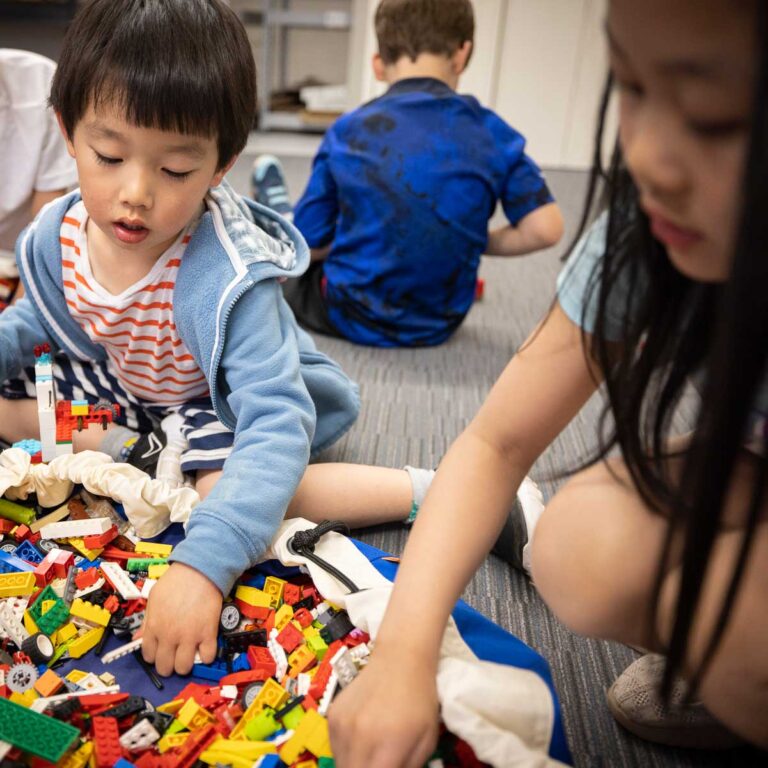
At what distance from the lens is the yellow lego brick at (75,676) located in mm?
656

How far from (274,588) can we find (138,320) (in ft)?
1.20

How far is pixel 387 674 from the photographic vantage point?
20.9 inches

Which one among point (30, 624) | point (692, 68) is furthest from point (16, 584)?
point (692, 68)

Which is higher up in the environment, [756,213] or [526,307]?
[756,213]

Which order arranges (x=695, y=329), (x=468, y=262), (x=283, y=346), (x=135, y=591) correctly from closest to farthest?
(x=695, y=329) < (x=135, y=591) < (x=283, y=346) < (x=468, y=262)

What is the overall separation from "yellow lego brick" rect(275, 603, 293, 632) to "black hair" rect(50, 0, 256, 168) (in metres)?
0.49


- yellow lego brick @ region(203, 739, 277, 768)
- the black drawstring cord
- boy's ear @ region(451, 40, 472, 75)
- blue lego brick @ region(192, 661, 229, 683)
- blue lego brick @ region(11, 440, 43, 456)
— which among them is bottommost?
blue lego brick @ region(192, 661, 229, 683)

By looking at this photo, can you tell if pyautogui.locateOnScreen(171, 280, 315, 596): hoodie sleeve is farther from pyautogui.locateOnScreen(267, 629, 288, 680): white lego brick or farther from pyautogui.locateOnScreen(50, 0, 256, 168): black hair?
pyautogui.locateOnScreen(50, 0, 256, 168): black hair

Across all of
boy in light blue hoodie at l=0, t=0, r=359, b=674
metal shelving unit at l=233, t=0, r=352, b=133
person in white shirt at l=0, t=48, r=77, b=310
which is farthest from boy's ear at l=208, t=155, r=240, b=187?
metal shelving unit at l=233, t=0, r=352, b=133

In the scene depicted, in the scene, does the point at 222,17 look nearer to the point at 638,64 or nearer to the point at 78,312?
the point at 78,312

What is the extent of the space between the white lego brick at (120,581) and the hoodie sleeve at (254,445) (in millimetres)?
72

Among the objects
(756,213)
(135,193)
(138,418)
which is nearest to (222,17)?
(135,193)

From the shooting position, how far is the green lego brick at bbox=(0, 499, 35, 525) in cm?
83

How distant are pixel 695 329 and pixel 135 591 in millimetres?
564
